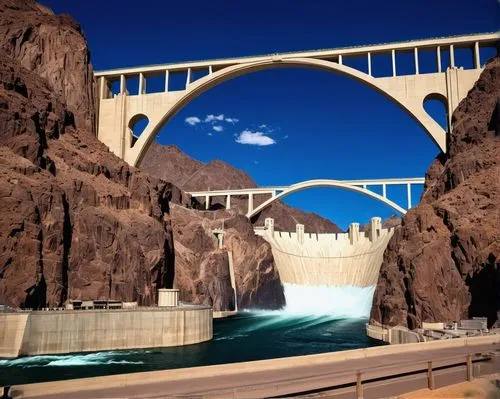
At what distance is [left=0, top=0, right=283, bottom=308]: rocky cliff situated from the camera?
131 feet

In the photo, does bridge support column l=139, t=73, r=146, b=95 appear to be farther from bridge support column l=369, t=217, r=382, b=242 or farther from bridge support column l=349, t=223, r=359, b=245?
bridge support column l=349, t=223, r=359, b=245

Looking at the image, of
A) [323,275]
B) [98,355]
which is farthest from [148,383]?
[323,275]

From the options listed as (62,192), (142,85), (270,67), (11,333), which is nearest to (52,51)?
(142,85)

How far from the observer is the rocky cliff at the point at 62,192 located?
3997 cm

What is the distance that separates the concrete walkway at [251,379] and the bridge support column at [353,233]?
87062 mm

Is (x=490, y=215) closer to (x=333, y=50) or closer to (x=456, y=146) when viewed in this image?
(x=456, y=146)

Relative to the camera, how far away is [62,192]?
45.3 meters

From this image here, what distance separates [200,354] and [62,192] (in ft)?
61.9

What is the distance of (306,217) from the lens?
182m

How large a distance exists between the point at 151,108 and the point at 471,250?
43178mm

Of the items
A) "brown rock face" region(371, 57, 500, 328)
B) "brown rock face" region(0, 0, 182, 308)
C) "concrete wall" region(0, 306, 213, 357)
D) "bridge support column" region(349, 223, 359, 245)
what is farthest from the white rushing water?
"concrete wall" region(0, 306, 213, 357)

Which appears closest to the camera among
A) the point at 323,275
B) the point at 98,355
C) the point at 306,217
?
the point at 98,355

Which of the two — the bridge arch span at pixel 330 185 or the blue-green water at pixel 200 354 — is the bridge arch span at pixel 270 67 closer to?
the blue-green water at pixel 200 354

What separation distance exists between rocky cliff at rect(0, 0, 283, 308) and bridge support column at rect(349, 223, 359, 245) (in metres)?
47.3
